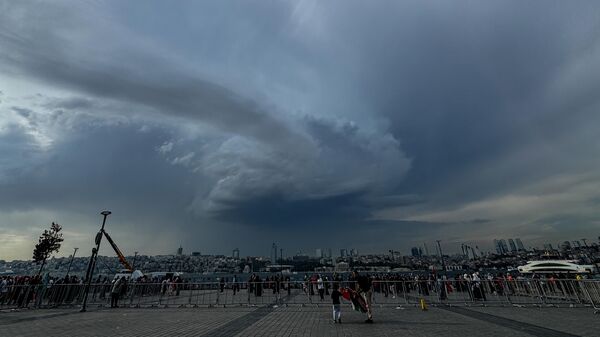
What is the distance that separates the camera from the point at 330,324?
38.5 ft

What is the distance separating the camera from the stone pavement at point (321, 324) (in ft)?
33.0

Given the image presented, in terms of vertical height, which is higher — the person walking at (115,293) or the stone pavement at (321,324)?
the person walking at (115,293)

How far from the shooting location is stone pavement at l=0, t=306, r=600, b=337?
10.1m

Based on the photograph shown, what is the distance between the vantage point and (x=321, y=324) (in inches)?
464

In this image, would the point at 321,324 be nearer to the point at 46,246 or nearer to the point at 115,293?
the point at 115,293

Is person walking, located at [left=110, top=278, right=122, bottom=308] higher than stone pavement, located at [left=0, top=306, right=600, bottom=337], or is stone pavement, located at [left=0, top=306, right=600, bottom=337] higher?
person walking, located at [left=110, top=278, right=122, bottom=308]

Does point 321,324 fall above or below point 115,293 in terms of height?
below

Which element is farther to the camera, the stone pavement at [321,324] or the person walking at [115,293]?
the person walking at [115,293]

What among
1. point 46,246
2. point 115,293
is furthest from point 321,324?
point 46,246

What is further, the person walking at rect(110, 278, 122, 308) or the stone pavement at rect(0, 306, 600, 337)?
the person walking at rect(110, 278, 122, 308)

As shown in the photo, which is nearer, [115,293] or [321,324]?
[321,324]

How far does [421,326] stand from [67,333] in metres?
13.0

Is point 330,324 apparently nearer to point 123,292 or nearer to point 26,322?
point 26,322

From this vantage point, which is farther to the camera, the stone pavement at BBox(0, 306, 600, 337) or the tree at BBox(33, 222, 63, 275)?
the tree at BBox(33, 222, 63, 275)
